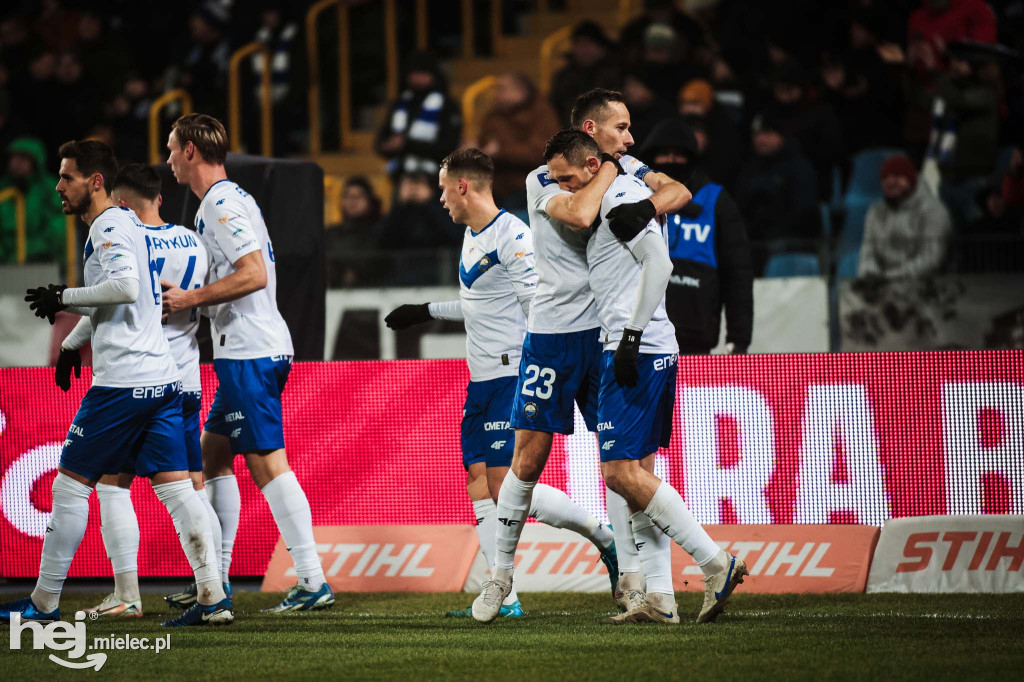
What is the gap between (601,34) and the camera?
1330cm

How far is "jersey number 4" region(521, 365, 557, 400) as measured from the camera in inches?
233

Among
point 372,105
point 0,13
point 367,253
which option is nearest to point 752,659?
point 367,253

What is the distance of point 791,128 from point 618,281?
261 inches

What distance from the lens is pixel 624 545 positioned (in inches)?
248

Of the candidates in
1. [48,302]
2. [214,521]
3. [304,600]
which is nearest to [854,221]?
[304,600]

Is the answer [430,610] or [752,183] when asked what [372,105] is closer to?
[752,183]

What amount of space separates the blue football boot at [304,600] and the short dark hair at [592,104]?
8.37 ft

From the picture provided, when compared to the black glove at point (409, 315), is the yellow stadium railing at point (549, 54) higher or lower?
higher

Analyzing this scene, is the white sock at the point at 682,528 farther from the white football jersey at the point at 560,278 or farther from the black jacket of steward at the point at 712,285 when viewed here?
the black jacket of steward at the point at 712,285

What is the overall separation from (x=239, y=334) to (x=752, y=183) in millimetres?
5970

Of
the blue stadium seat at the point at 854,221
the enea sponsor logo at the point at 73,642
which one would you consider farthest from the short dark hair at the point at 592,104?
the blue stadium seat at the point at 854,221

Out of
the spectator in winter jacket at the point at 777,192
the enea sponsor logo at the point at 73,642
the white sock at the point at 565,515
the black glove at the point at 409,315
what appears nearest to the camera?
the enea sponsor logo at the point at 73,642

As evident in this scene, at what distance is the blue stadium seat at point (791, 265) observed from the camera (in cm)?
1026

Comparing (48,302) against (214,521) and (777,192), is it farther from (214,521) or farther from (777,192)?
(777,192)
